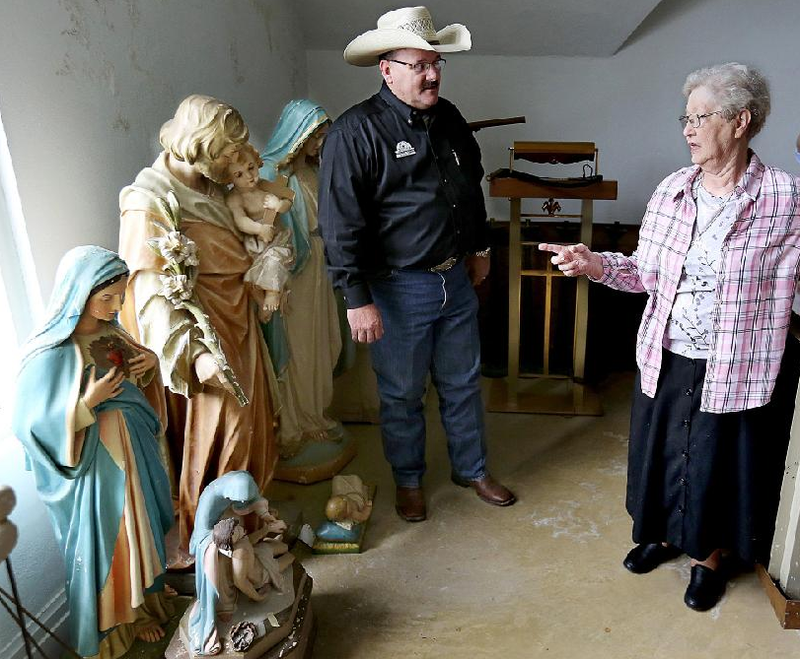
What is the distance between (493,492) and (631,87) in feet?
7.17

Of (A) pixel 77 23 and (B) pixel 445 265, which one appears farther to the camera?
(B) pixel 445 265

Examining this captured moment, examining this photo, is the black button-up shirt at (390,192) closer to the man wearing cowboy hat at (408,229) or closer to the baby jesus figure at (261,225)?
the man wearing cowboy hat at (408,229)

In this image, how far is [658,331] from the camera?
218cm

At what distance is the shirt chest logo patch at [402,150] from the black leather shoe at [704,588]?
5.15ft

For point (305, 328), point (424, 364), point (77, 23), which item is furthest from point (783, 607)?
point (77, 23)

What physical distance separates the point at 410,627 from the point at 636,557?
792 millimetres

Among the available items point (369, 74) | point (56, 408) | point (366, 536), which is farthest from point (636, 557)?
point (369, 74)

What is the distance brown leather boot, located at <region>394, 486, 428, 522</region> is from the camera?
9.11ft

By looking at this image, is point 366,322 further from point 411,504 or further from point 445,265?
point 411,504

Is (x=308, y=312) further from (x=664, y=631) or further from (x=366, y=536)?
(x=664, y=631)

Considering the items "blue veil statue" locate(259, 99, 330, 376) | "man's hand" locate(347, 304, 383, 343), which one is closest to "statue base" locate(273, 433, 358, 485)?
"blue veil statue" locate(259, 99, 330, 376)

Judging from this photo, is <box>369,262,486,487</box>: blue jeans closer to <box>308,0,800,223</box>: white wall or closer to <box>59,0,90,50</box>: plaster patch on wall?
<box>59,0,90,50</box>: plaster patch on wall

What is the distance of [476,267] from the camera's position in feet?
9.20

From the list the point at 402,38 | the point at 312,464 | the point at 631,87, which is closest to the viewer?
the point at 402,38
